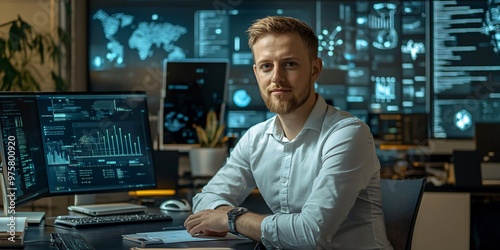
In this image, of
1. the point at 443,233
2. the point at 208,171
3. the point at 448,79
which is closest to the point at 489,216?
the point at 443,233

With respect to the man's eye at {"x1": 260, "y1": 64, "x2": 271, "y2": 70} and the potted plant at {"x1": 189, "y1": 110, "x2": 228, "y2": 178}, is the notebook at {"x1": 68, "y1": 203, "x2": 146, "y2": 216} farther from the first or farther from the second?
the potted plant at {"x1": 189, "y1": 110, "x2": 228, "y2": 178}

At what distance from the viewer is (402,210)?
8.17 feet

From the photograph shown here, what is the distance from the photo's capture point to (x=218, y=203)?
8.40ft

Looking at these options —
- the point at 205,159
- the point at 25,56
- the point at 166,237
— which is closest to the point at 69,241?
the point at 166,237

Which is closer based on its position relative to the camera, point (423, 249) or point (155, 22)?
point (423, 249)

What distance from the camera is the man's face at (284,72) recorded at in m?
2.39

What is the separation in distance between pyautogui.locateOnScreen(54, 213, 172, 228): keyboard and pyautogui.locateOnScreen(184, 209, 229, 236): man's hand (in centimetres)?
36

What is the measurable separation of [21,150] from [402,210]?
1205 millimetres

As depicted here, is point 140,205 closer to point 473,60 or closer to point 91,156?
point 91,156

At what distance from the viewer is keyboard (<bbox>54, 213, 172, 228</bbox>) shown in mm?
2561

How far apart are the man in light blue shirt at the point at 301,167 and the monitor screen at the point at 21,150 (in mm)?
530

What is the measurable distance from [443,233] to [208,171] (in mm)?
1391

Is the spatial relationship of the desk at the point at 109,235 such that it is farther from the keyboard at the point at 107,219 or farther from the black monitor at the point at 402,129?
the black monitor at the point at 402,129

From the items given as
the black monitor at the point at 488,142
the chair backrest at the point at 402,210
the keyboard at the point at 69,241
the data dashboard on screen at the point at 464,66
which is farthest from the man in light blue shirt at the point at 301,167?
the data dashboard on screen at the point at 464,66
